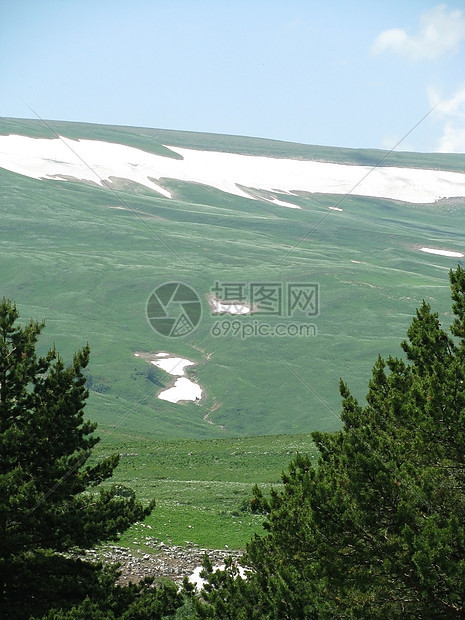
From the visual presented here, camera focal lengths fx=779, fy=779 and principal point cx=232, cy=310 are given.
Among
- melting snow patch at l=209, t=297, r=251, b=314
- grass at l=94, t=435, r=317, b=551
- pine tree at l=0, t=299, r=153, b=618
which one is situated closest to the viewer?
pine tree at l=0, t=299, r=153, b=618

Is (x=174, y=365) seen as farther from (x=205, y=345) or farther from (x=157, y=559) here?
(x=157, y=559)

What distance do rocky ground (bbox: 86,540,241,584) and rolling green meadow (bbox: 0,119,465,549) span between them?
158cm

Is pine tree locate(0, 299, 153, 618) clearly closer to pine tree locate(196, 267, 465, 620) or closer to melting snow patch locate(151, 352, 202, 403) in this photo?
pine tree locate(196, 267, 465, 620)

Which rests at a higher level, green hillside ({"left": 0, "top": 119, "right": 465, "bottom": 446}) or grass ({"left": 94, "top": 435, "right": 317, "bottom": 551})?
green hillside ({"left": 0, "top": 119, "right": 465, "bottom": 446})

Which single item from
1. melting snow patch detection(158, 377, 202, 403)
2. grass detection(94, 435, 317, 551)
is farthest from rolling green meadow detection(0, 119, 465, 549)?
melting snow patch detection(158, 377, 202, 403)

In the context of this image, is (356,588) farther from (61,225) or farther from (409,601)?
(61,225)

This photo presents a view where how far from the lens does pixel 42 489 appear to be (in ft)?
65.6

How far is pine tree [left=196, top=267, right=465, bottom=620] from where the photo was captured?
14.9 m

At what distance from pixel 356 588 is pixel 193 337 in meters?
125

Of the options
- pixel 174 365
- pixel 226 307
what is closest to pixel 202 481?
pixel 174 365

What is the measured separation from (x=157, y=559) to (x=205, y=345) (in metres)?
107

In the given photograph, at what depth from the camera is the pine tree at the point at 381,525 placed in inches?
587

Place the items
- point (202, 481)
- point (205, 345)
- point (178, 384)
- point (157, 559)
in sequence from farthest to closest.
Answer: point (205, 345) < point (178, 384) < point (202, 481) < point (157, 559)

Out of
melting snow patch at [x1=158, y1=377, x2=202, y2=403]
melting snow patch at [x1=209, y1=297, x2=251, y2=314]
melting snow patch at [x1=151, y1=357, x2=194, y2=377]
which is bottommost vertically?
melting snow patch at [x1=158, y1=377, x2=202, y2=403]
